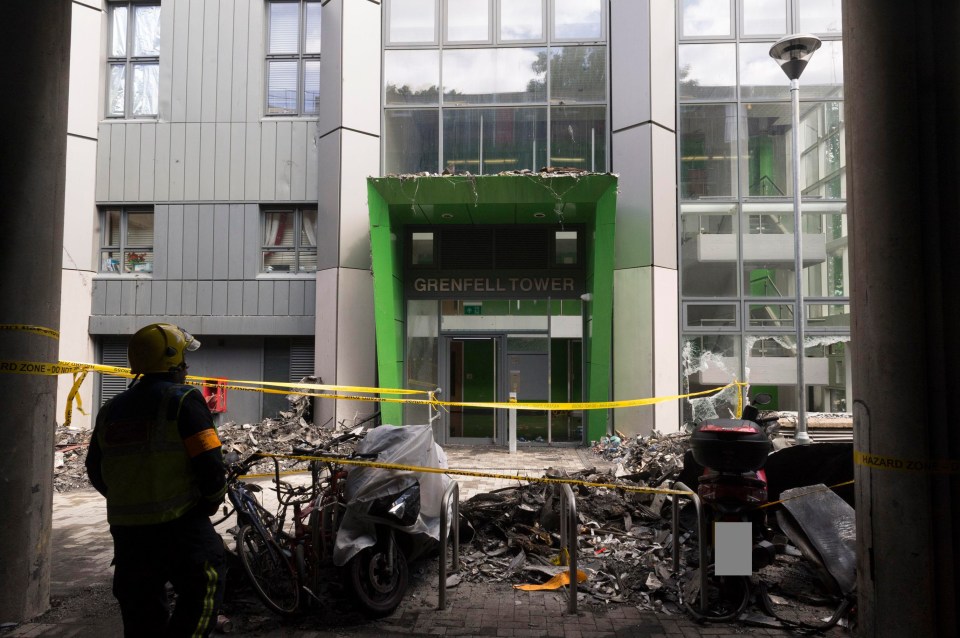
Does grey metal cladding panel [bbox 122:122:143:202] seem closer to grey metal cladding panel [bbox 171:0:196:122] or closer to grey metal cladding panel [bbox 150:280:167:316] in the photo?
grey metal cladding panel [bbox 171:0:196:122]

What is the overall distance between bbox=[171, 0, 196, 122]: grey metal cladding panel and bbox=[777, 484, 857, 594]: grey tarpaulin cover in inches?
522

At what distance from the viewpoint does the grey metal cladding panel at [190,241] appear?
1286 centimetres

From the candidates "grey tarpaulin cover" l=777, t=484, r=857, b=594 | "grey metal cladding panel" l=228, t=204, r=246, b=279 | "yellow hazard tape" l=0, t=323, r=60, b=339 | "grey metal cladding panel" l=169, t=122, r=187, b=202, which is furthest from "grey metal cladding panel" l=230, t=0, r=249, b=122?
"grey tarpaulin cover" l=777, t=484, r=857, b=594

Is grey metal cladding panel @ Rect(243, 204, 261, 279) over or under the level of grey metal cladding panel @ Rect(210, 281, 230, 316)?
over

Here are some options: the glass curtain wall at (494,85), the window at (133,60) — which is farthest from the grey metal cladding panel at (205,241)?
the glass curtain wall at (494,85)

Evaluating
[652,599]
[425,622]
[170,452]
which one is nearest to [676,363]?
[652,599]

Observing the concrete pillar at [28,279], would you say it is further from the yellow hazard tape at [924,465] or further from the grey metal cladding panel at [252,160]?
the grey metal cladding panel at [252,160]

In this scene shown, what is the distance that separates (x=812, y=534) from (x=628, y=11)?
35.5 feet

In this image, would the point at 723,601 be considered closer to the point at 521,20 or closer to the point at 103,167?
the point at 521,20

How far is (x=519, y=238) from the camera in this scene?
502 inches

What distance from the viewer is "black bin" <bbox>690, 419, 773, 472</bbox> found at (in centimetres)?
410

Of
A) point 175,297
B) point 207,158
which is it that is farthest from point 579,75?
point 175,297

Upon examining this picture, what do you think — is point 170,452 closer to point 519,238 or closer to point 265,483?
point 265,483

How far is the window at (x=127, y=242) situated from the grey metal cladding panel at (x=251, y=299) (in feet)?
7.28
